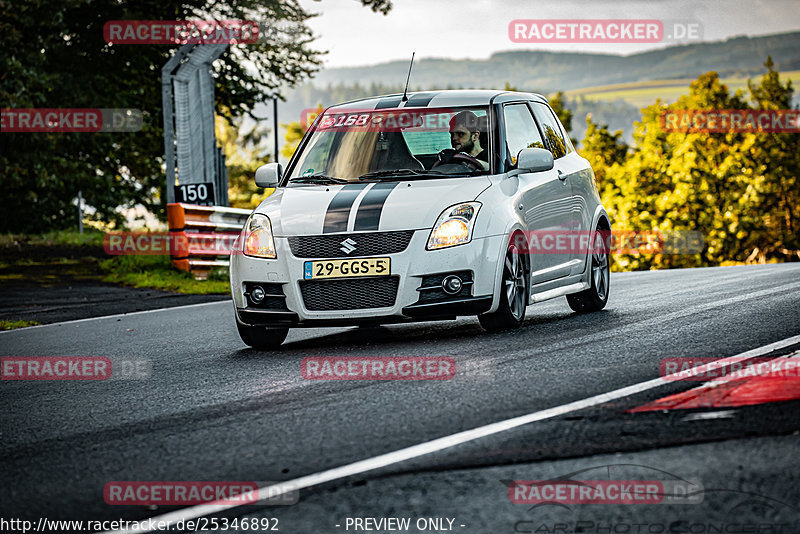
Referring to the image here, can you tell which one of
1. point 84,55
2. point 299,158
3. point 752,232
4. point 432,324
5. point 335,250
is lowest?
point 752,232

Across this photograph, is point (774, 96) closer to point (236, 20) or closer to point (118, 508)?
point (236, 20)

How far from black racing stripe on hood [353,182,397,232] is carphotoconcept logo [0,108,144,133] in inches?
720

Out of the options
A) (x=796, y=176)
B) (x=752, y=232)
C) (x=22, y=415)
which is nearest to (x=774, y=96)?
(x=796, y=176)

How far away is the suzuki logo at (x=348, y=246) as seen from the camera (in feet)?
26.2

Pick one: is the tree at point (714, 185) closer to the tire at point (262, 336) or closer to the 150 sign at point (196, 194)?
the 150 sign at point (196, 194)

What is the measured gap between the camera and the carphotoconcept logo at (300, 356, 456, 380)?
6734 mm

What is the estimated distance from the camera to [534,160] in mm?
8789

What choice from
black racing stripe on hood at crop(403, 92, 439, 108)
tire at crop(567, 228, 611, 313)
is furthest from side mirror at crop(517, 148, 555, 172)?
tire at crop(567, 228, 611, 313)

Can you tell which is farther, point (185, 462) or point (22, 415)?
point (22, 415)

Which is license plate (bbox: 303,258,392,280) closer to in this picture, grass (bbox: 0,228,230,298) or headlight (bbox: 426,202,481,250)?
headlight (bbox: 426,202,481,250)

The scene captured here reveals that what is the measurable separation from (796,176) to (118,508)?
6589 centimetres

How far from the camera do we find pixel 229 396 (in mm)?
6438

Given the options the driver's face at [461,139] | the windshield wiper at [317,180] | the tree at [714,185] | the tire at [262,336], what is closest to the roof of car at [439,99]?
the driver's face at [461,139]

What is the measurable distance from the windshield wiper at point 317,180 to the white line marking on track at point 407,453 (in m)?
3.78
